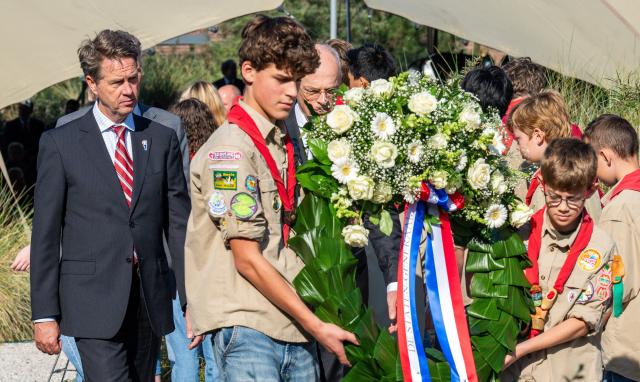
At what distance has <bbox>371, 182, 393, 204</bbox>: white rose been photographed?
3.97 meters

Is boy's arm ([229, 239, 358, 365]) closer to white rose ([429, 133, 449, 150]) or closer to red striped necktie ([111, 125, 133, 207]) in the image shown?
white rose ([429, 133, 449, 150])

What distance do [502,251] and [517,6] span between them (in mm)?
8079

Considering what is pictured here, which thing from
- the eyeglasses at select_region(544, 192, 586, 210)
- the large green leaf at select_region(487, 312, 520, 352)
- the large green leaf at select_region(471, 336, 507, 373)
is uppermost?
the eyeglasses at select_region(544, 192, 586, 210)

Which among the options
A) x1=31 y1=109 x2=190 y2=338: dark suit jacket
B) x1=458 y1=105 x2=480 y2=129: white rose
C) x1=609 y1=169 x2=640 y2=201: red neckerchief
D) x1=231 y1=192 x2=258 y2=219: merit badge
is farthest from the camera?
x1=609 y1=169 x2=640 y2=201: red neckerchief

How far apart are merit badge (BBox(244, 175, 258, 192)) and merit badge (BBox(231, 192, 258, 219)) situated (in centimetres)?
4

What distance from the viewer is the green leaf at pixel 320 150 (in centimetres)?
406

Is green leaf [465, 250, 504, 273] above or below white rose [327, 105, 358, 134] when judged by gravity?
below

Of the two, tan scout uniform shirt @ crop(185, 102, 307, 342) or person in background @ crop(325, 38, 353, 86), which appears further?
person in background @ crop(325, 38, 353, 86)

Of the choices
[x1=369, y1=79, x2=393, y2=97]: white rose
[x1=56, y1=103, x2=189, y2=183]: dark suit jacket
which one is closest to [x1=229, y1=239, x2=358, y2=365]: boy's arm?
[x1=369, y1=79, x2=393, y2=97]: white rose

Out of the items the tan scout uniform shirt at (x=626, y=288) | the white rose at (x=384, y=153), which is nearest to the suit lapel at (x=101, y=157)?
the white rose at (x=384, y=153)

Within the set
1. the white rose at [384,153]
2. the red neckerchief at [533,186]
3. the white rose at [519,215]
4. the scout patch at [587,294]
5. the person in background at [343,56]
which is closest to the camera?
the white rose at [384,153]

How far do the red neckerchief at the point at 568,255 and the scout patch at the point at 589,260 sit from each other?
0.07 ft

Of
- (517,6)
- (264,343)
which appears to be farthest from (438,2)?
(264,343)

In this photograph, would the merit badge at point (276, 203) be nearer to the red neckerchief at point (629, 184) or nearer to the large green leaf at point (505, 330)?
the large green leaf at point (505, 330)
